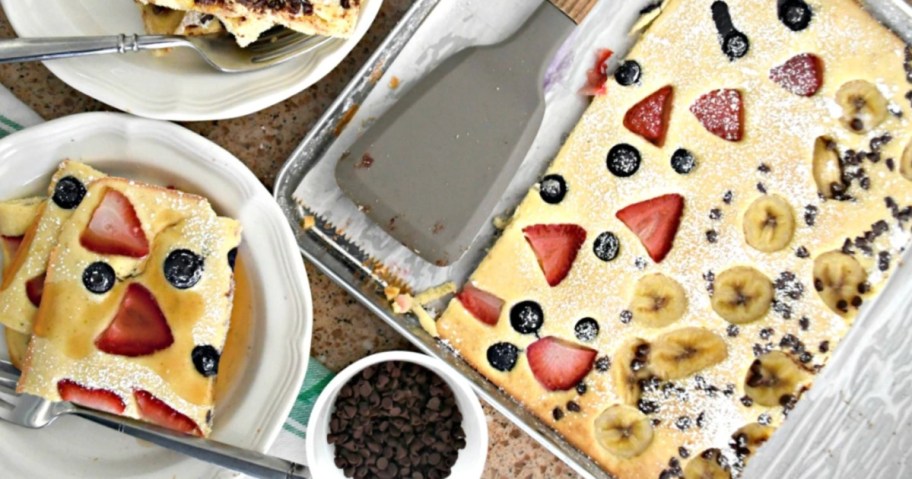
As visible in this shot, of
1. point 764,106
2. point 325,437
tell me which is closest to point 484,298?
point 325,437

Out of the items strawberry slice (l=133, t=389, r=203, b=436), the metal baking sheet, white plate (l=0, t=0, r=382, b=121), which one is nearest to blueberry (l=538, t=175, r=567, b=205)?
the metal baking sheet

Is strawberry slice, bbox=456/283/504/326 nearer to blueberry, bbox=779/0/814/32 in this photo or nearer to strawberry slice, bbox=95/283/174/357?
strawberry slice, bbox=95/283/174/357

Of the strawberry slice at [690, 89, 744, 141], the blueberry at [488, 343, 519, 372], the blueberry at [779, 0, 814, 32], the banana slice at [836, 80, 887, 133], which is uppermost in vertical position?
the blueberry at [779, 0, 814, 32]

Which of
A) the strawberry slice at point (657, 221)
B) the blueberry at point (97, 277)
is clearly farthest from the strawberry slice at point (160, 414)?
the strawberry slice at point (657, 221)

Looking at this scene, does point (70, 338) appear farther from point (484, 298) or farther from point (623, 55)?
point (623, 55)

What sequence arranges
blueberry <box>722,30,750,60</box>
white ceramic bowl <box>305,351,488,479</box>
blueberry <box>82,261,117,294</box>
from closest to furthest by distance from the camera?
blueberry <box>82,261,117,294</box>, white ceramic bowl <box>305,351,488,479</box>, blueberry <box>722,30,750,60</box>

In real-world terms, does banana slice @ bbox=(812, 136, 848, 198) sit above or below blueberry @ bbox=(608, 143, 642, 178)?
above
